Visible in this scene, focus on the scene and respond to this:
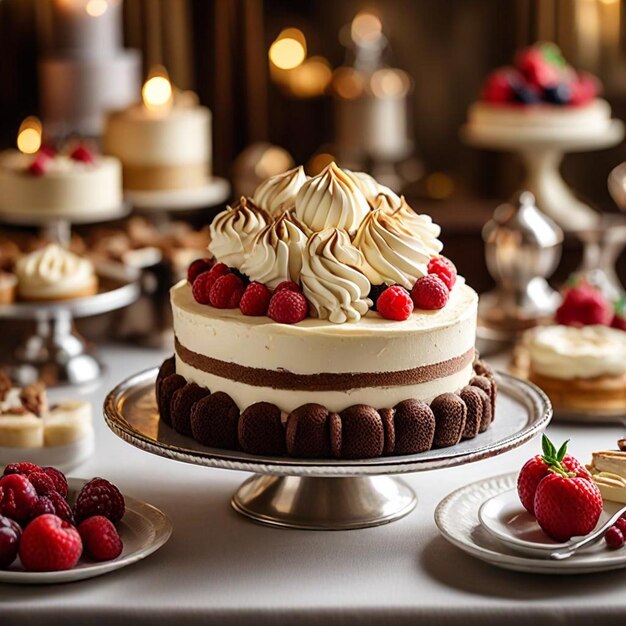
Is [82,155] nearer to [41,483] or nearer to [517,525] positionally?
[41,483]

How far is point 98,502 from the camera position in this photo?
6.30ft

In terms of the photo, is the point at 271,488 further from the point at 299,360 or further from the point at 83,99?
the point at 83,99

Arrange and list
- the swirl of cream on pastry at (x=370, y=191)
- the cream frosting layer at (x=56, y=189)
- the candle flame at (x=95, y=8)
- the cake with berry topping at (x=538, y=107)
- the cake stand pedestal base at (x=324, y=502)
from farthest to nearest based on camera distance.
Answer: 1. the cake with berry topping at (x=538, y=107)
2. the candle flame at (x=95, y=8)
3. the cream frosting layer at (x=56, y=189)
4. the swirl of cream on pastry at (x=370, y=191)
5. the cake stand pedestal base at (x=324, y=502)

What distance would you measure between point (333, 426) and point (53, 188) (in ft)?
5.05

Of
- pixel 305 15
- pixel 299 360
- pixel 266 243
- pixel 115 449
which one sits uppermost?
pixel 305 15

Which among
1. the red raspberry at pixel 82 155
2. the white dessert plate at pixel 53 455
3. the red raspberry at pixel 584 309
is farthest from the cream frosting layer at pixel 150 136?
the white dessert plate at pixel 53 455

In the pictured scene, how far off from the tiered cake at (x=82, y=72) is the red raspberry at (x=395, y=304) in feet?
7.23

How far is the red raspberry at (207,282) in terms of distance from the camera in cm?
212

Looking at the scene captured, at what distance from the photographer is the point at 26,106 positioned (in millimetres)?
5020

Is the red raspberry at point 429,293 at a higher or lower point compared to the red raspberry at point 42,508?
higher

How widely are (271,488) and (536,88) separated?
2.59 metres

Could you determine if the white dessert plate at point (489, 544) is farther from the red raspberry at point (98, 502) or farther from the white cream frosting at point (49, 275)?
the white cream frosting at point (49, 275)

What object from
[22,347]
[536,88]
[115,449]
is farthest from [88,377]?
[536,88]

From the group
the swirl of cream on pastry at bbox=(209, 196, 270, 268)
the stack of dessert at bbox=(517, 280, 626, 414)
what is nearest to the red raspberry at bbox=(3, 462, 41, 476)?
the swirl of cream on pastry at bbox=(209, 196, 270, 268)
